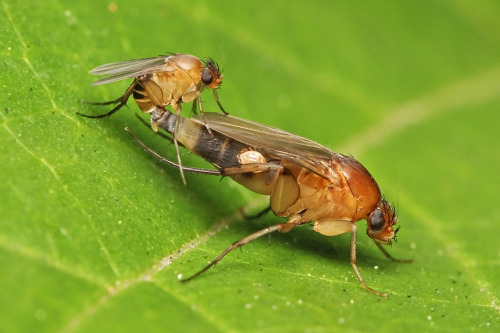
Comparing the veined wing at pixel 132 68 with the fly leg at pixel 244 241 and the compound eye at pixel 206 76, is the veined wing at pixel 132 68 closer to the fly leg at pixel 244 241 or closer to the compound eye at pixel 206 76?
the compound eye at pixel 206 76

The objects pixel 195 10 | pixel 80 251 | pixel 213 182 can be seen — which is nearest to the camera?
pixel 80 251

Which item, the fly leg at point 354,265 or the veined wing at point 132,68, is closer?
the fly leg at point 354,265

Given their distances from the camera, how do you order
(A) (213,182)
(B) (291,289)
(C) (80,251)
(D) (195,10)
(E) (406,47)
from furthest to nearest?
(E) (406,47), (D) (195,10), (A) (213,182), (B) (291,289), (C) (80,251)

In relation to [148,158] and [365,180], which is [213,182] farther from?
[365,180]

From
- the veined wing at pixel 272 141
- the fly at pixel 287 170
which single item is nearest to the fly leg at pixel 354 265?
the fly at pixel 287 170

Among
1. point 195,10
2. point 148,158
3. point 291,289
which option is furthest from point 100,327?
point 195,10

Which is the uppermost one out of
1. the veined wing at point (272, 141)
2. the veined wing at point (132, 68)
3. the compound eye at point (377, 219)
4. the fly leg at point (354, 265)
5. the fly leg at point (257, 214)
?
the veined wing at point (132, 68)

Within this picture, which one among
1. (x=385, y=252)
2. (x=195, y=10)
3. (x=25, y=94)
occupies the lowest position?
(x=385, y=252)

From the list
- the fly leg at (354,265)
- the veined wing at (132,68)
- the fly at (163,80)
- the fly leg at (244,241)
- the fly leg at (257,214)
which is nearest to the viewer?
the fly leg at (244,241)
